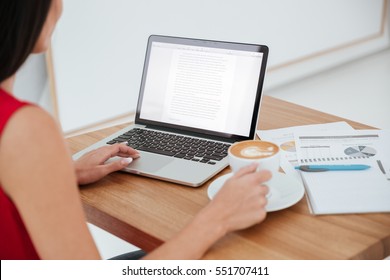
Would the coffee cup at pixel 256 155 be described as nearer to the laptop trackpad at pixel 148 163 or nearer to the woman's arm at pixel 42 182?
the laptop trackpad at pixel 148 163

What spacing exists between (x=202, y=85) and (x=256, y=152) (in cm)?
38

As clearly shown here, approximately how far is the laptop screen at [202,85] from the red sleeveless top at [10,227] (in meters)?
0.58

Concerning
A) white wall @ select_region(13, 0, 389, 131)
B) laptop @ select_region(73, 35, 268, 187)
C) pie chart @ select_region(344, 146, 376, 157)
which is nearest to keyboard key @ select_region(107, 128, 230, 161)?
laptop @ select_region(73, 35, 268, 187)

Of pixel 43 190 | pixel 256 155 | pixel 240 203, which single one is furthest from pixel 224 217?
pixel 43 190

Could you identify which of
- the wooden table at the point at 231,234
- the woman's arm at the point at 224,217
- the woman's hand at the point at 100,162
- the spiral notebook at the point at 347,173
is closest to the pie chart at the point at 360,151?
the spiral notebook at the point at 347,173

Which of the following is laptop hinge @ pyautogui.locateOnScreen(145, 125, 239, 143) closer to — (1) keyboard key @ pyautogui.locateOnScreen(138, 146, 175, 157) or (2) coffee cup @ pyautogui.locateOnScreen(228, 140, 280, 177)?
(1) keyboard key @ pyautogui.locateOnScreen(138, 146, 175, 157)

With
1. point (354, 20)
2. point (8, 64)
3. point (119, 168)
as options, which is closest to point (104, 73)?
point (119, 168)

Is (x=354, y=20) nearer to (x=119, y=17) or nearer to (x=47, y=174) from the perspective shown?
(x=119, y=17)

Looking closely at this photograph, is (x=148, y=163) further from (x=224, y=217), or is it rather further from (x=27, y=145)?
(x=27, y=145)

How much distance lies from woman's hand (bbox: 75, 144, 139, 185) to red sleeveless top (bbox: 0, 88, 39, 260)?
268 millimetres

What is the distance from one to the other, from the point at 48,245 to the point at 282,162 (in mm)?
587

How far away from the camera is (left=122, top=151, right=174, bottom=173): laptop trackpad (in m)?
1.25

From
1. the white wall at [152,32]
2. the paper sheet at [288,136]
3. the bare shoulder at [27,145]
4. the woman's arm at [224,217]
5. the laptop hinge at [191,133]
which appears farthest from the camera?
the white wall at [152,32]

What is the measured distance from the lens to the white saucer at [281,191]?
1.05 m
